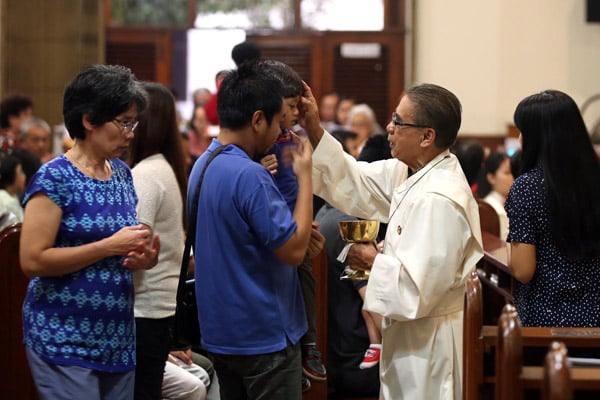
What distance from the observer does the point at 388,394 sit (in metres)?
3.08

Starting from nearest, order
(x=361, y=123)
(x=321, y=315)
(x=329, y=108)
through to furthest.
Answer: (x=321, y=315) < (x=361, y=123) < (x=329, y=108)

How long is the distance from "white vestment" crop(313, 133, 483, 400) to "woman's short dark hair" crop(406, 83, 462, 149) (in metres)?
0.06

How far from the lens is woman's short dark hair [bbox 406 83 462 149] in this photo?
3.04 m

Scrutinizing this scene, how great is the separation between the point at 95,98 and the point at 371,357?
1.93 m

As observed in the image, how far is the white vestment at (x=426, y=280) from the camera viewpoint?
9.49 feet

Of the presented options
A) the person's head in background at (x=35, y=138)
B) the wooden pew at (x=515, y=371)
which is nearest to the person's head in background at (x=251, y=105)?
the wooden pew at (x=515, y=371)

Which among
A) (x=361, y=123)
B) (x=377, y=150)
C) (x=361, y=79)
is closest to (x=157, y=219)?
(x=377, y=150)

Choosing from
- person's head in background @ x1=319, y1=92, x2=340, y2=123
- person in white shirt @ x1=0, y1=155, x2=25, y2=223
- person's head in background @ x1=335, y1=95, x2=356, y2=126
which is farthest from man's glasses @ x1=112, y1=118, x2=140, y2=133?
person's head in background @ x1=319, y1=92, x2=340, y2=123

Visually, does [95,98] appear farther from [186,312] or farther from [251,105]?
[186,312]

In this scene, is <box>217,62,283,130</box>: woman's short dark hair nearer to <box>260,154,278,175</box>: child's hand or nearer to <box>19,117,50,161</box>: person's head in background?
<box>260,154,278,175</box>: child's hand

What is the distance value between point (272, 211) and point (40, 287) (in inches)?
26.1

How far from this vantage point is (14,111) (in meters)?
8.38

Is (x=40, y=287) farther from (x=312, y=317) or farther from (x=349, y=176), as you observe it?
(x=349, y=176)

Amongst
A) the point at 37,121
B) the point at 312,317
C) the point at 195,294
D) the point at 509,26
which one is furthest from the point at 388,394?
the point at 509,26
